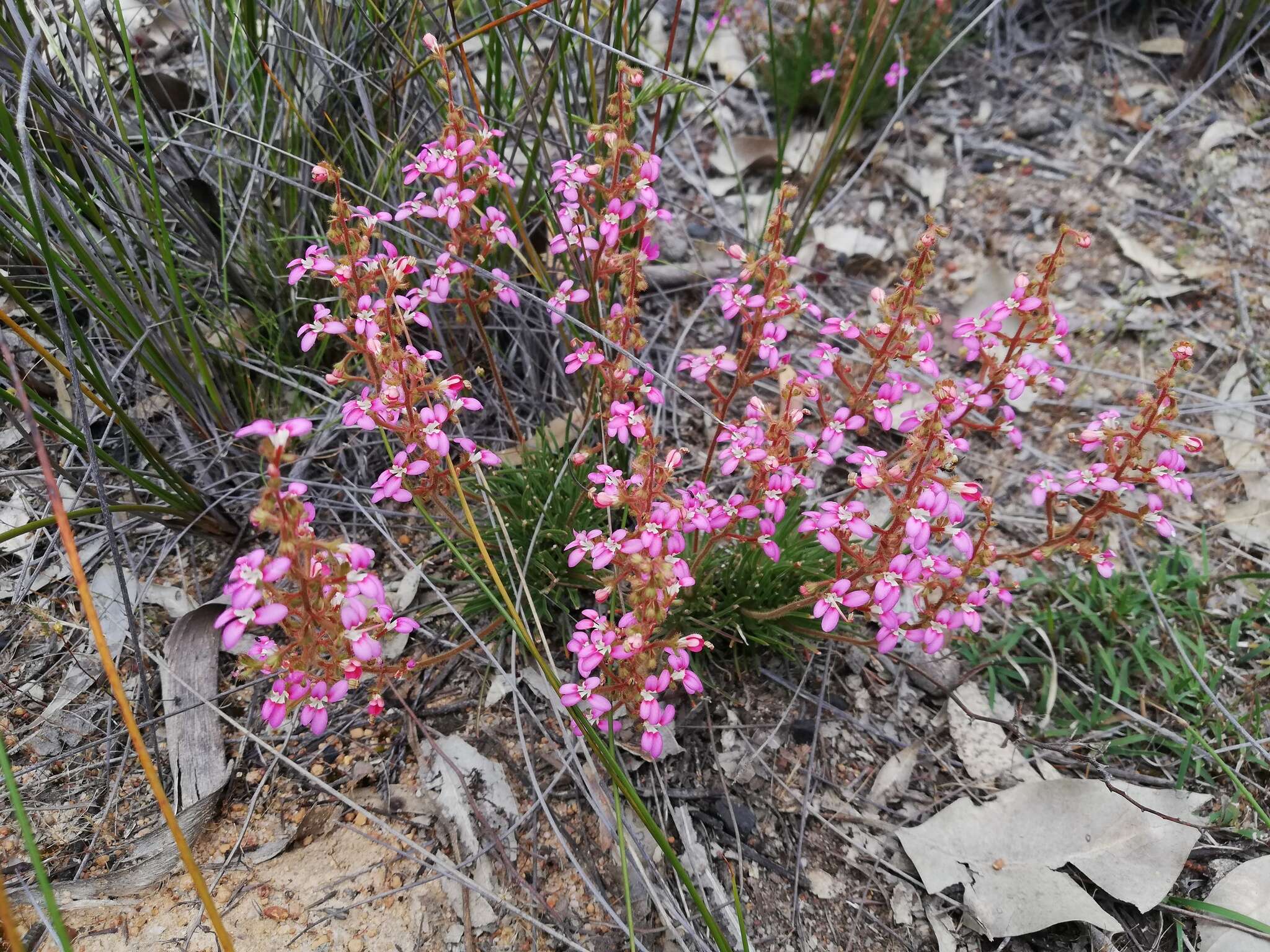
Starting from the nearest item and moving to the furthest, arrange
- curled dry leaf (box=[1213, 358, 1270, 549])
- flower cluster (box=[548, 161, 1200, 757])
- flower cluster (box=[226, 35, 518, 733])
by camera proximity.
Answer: flower cluster (box=[226, 35, 518, 733]) < flower cluster (box=[548, 161, 1200, 757]) < curled dry leaf (box=[1213, 358, 1270, 549])

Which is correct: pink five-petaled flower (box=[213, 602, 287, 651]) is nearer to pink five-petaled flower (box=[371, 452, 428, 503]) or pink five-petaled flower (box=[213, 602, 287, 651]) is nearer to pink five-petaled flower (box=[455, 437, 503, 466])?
pink five-petaled flower (box=[371, 452, 428, 503])

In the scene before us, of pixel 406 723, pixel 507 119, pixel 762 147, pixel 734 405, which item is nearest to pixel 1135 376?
pixel 734 405

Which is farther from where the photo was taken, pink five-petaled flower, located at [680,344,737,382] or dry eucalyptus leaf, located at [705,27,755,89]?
dry eucalyptus leaf, located at [705,27,755,89]

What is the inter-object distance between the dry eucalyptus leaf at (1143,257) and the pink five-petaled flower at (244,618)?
14.5 feet

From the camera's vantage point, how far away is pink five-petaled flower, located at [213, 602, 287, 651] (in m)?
1.57

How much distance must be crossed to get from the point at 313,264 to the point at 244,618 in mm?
1009

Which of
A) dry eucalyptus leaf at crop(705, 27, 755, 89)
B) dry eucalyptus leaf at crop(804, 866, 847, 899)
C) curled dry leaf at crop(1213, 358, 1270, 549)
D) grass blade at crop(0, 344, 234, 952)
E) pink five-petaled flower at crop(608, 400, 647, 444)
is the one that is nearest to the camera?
grass blade at crop(0, 344, 234, 952)

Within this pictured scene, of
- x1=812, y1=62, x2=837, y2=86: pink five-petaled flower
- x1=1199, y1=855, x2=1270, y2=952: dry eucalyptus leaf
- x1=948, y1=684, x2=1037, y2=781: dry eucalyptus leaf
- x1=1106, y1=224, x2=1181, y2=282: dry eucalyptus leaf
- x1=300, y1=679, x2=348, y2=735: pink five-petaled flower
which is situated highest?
x1=812, y1=62, x2=837, y2=86: pink five-petaled flower

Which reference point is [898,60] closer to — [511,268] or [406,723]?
[511,268]

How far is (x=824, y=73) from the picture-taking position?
160 inches

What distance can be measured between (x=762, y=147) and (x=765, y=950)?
3.97 meters

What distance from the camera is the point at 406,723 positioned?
2518mm

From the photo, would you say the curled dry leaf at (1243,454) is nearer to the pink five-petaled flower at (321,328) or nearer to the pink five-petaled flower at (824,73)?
the pink five-petaled flower at (824,73)

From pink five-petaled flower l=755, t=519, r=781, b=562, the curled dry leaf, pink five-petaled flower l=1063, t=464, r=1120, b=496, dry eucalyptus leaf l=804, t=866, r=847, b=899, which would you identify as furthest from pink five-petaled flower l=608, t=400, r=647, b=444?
the curled dry leaf
